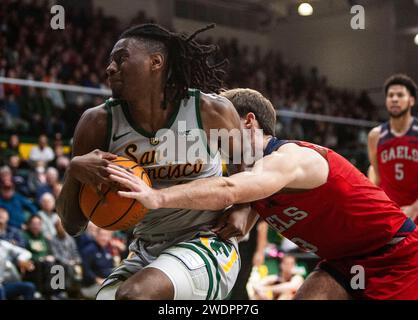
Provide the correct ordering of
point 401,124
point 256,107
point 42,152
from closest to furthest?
point 256,107
point 401,124
point 42,152

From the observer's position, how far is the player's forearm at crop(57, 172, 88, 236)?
2.81 m

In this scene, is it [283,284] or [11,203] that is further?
[11,203]

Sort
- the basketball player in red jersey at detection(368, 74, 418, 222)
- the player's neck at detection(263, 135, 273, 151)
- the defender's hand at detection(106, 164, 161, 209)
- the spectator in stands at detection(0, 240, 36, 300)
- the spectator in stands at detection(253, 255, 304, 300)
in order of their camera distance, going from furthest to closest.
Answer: the spectator in stands at detection(253, 255, 304, 300)
the spectator in stands at detection(0, 240, 36, 300)
the basketball player in red jersey at detection(368, 74, 418, 222)
the player's neck at detection(263, 135, 273, 151)
the defender's hand at detection(106, 164, 161, 209)

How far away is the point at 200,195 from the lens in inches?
100

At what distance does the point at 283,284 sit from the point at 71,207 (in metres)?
4.27

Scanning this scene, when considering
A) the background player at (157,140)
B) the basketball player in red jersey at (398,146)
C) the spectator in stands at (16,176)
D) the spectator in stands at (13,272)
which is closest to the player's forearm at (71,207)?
the background player at (157,140)

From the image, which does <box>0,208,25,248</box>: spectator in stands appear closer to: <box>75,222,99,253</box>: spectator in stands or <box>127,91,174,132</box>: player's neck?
<box>75,222,99,253</box>: spectator in stands

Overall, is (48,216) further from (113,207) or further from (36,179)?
(113,207)

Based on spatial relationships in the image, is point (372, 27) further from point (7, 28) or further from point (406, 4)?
point (7, 28)

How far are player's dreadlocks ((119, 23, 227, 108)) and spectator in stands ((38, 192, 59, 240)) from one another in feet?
14.2

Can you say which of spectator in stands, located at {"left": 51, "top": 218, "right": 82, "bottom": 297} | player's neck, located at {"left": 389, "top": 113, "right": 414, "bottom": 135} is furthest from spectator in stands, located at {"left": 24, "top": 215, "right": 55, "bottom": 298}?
player's neck, located at {"left": 389, "top": 113, "right": 414, "bottom": 135}

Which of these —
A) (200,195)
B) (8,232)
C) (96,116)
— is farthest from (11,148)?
(200,195)

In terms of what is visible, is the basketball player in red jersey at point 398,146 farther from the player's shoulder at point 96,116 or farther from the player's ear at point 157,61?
the player's shoulder at point 96,116

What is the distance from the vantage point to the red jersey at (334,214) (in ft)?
9.74
